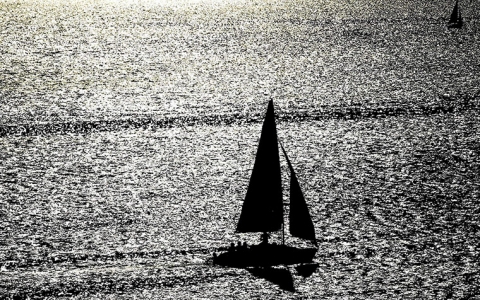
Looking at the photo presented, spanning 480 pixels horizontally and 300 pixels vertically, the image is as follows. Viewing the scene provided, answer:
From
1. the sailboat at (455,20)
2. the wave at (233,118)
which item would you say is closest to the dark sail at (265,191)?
the wave at (233,118)

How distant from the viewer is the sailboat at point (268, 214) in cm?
160

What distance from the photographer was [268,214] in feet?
5.37

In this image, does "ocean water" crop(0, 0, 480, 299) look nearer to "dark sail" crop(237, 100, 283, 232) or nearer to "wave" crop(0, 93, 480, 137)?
"wave" crop(0, 93, 480, 137)

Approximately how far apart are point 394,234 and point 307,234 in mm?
295

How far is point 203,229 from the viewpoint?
1.83 meters

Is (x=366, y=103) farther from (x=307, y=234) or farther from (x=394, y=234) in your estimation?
(x=307, y=234)

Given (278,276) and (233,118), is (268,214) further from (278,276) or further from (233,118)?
(233,118)

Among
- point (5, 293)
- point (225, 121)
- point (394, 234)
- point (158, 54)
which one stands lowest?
point (5, 293)

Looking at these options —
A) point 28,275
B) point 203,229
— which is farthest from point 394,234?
point 28,275

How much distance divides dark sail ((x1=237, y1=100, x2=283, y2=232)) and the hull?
0.06 meters

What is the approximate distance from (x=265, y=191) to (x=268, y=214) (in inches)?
2.2

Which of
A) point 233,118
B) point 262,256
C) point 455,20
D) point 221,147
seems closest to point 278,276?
point 262,256

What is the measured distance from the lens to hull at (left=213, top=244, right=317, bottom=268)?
1.65 m

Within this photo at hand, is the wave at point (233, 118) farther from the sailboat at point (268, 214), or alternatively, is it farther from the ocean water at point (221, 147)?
the sailboat at point (268, 214)
